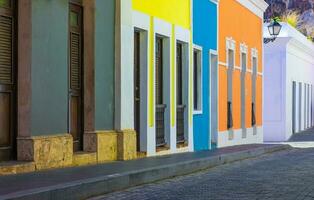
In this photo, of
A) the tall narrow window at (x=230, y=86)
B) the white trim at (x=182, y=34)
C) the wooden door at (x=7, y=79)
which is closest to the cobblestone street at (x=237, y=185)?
the wooden door at (x=7, y=79)

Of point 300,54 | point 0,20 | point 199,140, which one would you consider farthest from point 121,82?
point 300,54

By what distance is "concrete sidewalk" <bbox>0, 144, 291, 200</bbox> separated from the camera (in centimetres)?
845

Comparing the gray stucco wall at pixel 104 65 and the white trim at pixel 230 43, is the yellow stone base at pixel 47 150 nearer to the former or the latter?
the gray stucco wall at pixel 104 65

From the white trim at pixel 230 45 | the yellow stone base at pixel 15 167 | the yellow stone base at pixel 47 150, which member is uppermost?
the white trim at pixel 230 45

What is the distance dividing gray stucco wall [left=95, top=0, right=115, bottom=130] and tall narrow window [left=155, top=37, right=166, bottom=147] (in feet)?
9.60

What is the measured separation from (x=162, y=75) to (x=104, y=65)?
368 cm

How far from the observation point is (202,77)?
20.2 metres

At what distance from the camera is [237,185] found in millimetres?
11547

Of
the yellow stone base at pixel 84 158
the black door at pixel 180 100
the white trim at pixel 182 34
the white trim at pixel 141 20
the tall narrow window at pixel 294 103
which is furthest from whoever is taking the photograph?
the tall narrow window at pixel 294 103

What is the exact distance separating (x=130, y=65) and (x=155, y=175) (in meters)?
3.20

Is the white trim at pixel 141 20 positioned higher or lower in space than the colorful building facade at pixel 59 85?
higher

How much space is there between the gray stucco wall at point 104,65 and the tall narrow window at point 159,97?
2.93 m

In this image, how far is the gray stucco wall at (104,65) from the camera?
1325 cm

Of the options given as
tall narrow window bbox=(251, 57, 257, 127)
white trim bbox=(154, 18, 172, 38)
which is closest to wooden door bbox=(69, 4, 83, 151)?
white trim bbox=(154, 18, 172, 38)
